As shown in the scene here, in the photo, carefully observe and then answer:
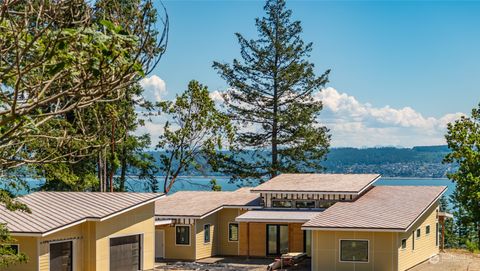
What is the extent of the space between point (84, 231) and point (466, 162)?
23332mm

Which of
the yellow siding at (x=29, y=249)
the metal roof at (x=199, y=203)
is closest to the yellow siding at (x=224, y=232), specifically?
the metal roof at (x=199, y=203)

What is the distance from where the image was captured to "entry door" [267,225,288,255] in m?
30.0

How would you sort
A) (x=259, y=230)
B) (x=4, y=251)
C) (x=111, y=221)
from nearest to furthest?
(x=4, y=251) < (x=111, y=221) < (x=259, y=230)

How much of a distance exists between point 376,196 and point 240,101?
2016 centimetres

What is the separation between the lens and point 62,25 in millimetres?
7438

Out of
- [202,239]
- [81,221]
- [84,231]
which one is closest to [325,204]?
[202,239]

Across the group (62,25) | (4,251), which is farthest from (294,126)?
(62,25)

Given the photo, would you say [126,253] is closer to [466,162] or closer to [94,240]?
[94,240]

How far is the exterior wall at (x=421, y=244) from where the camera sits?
83.6ft

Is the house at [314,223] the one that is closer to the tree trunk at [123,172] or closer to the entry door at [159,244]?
the entry door at [159,244]

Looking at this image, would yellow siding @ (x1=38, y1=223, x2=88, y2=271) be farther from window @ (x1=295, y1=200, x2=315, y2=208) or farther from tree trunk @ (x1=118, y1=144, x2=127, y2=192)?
tree trunk @ (x1=118, y1=144, x2=127, y2=192)

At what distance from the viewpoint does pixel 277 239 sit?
98.9 ft

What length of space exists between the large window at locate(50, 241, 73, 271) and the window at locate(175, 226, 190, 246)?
7341 mm

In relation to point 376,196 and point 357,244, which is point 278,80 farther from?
point 357,244
